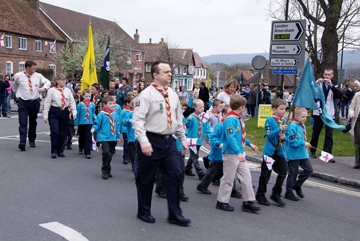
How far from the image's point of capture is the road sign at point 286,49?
1211cm

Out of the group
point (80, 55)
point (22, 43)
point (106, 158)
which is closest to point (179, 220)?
point (106, 158)

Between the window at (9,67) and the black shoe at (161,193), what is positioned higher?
the window at (9,67)

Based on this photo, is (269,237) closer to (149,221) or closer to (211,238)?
(211,238)

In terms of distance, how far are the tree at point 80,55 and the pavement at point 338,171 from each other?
34411 mm

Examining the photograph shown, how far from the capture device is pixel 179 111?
5.61 meters

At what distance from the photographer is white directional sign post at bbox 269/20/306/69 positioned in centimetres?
1202

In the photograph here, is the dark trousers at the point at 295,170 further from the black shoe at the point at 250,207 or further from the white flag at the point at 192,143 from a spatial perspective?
the white flag at the point at 192,143

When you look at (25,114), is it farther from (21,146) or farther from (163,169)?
(163,169)

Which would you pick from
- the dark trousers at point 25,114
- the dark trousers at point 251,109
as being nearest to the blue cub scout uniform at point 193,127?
the dark trousers at point 25,114

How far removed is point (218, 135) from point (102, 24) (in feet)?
190

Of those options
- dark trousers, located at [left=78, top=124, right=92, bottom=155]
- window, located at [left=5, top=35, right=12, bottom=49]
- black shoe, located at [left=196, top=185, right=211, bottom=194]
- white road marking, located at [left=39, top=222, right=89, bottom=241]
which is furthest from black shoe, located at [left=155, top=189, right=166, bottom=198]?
window, located at [left=5, top=35, right=12, bottom=49]

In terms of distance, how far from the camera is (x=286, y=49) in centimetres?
1231

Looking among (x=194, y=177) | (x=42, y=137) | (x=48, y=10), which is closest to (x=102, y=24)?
(x=48, y=10)

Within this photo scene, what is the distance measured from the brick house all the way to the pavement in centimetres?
3722
